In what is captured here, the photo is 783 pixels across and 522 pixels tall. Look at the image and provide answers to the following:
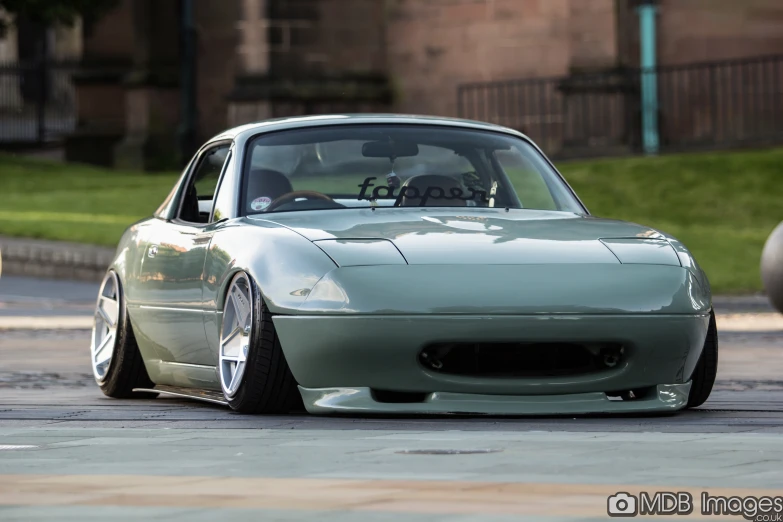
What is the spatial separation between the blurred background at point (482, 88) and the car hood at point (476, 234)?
15711mm

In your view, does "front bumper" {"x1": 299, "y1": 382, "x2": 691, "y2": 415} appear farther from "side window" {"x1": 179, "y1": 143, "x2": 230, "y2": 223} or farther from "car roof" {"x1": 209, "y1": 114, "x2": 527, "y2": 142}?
"car roof" {"x1": 209, "y1": 114, "x2": 527, "y2": 142}

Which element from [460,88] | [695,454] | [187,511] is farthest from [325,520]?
[460,88]

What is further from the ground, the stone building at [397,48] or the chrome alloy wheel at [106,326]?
the stone building at [397,48]

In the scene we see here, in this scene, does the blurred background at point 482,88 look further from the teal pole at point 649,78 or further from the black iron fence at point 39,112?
the black iron fence at point 39,112

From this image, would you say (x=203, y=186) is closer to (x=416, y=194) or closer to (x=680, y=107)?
(x=416, y=194)

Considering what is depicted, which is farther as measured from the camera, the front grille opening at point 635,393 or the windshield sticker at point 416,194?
the windshield sticker at point 416,194

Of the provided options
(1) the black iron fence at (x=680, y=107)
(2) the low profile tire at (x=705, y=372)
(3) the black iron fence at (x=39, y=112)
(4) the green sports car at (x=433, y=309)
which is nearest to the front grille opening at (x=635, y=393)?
(4) the green sports car at (x=433, y=309)

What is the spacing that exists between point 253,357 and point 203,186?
189 cm

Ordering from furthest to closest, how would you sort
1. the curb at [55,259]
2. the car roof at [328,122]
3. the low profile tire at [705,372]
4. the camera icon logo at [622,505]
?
the curb at [55,259] < the car roof at [328,122] < the low profile tire at [705,372] < the camera icon logo at [622,505]

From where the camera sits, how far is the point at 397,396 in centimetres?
780

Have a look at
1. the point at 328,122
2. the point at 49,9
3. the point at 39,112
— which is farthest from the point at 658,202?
the point at 39,112

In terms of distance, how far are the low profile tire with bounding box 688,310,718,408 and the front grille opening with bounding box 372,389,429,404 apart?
122cm

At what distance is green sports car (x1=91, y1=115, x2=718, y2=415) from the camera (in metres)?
7.51

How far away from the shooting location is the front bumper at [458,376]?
7.48 metres
